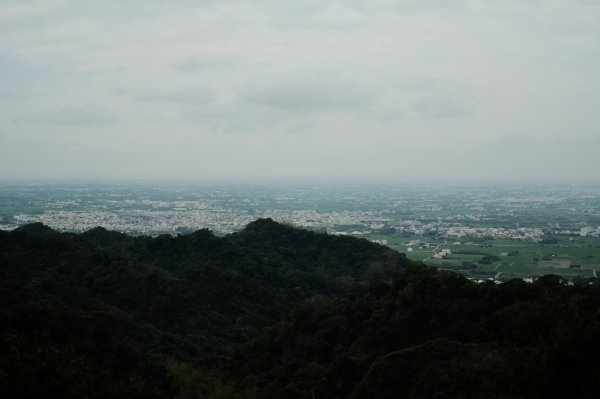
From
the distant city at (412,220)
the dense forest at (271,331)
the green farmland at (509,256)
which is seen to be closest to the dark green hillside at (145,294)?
the dense forest at (271,331)

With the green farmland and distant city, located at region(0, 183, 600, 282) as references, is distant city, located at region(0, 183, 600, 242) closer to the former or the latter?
distant city, located at region(0, 183, 600, 282)

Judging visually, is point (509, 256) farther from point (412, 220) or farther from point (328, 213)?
point (328, 213)

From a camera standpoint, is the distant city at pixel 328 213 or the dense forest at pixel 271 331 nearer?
the dense forest at pixel 271 331

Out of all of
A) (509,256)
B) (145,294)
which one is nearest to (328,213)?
(509,256)

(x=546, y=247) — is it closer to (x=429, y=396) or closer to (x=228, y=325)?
Result: (x=228, y=325)

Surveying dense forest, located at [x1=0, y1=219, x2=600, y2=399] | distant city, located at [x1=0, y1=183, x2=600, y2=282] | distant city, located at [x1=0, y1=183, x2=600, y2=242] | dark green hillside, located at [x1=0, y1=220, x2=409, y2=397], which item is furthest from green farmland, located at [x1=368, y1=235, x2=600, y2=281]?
dense forest, located at [x1=0, y1=219, x2=600, y2=399]

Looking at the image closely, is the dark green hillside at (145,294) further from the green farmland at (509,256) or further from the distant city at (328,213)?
the distant city at (328,213)
